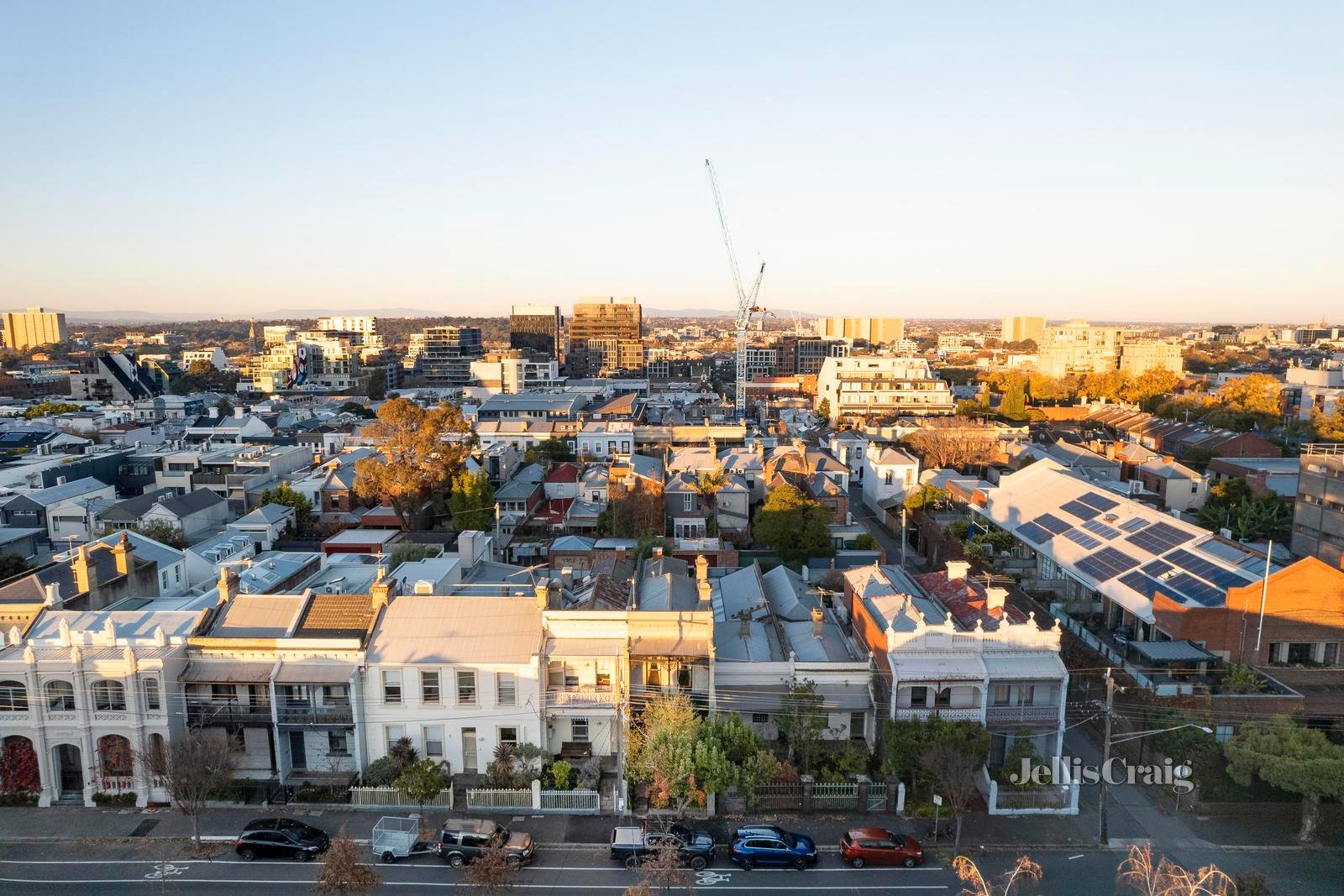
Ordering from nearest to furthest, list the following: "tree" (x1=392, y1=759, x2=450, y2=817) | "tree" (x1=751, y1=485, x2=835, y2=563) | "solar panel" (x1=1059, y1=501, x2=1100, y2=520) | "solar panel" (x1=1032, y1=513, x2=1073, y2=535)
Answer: "tree" (x1=392, y1=759, x2=450, y2=817) < "solar panel" (x1=1032, y1=513, x2=1073, y2=535) < "solar panel" (x1=1059, y1=501, x2=1100, y2=520) < "tree" (x1=751, y1=485, x2=835, y2=563)

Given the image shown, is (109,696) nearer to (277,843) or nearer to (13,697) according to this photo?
(13,697)

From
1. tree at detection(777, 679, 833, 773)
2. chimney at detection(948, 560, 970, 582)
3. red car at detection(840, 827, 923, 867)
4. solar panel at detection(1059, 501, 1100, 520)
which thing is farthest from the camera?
solar panel at detection(1059, 501, 1100, 520)

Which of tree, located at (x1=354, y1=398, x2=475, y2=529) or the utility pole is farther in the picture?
tree, located at (x1=354, y1=398, x2=475, y2=529)

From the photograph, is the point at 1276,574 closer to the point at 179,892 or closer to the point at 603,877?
the point at 603,877

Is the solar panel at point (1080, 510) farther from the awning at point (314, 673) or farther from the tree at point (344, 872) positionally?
the tree at point (344, 872)

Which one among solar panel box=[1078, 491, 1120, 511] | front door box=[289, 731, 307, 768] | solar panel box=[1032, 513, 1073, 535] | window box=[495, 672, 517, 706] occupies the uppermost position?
solar panel box=[1078, 491, 1120, 511]

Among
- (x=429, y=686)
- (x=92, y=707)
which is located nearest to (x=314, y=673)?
(x=429, y=686)

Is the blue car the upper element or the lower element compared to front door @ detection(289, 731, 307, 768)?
lower

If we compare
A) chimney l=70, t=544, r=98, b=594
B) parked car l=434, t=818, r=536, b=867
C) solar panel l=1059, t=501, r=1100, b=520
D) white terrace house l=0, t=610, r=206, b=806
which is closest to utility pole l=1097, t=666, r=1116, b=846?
parked car l=434, t=818, r=536, b=867

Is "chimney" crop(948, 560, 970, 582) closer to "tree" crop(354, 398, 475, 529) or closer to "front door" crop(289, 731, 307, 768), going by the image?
"front door" crop(289, 731, 307, 768)
